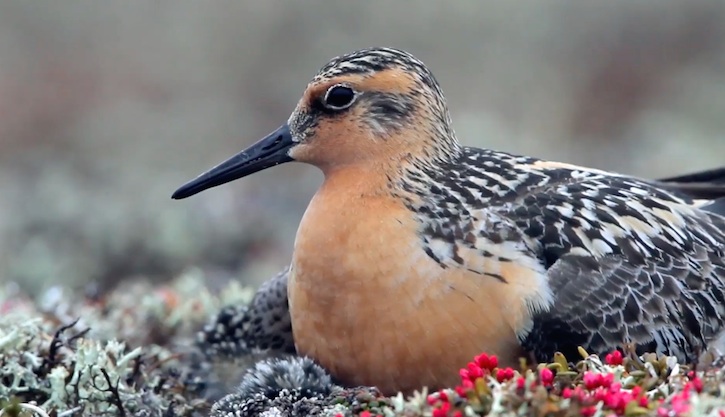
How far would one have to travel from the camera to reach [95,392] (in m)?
6.15

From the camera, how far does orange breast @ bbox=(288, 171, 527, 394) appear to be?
5621 millimetres

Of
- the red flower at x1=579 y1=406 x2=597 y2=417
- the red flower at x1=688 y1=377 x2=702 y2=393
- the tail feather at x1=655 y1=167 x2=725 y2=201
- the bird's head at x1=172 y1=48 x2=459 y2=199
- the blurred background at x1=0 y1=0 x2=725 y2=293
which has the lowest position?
the red flower at x1=579 y1=406 x2=597 y2=417

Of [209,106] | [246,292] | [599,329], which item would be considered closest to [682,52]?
[209,106]

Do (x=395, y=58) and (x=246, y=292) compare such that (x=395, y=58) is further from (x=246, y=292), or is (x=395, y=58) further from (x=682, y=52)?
(x=682, y=52)

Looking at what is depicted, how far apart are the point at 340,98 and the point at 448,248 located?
112 centimetres

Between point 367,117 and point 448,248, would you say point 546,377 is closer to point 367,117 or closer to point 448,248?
point 448,248

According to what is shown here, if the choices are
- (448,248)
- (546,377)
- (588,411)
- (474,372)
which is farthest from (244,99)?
(588,411)

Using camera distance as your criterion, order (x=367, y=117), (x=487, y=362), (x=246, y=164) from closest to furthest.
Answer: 1. (x=487, y=362)
2. (x=367, y=117)
3. (x=246, y=164)

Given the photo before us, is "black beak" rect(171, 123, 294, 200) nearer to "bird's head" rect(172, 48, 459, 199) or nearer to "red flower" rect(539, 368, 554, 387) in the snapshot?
"bird's head" rect(172, 48, 459, 199)

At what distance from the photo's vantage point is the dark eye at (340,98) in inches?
251

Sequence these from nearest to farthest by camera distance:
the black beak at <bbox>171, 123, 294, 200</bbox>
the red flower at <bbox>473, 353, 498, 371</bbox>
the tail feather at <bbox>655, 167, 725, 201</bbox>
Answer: the red flower at <bbox>473, 353, 498, 371</bbox>
the black beak at <bbox>171, 123, 294, 200</bbox>
the tail feather at <bbox>655, 167, 725, 201</bbox>

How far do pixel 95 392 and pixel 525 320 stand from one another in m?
2.31

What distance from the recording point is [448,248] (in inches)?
230

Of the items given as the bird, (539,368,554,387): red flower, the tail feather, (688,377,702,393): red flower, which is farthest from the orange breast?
the tail feather
